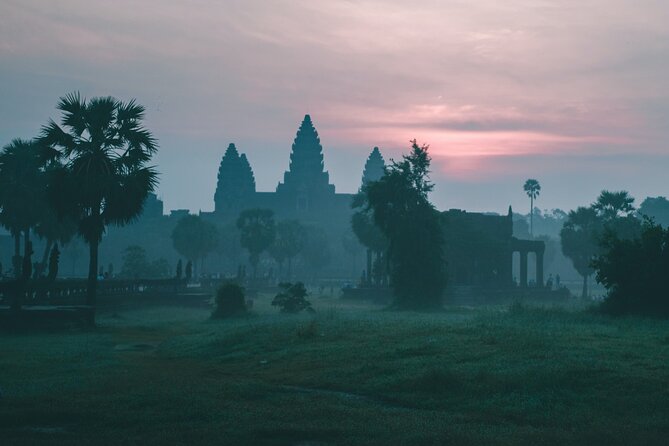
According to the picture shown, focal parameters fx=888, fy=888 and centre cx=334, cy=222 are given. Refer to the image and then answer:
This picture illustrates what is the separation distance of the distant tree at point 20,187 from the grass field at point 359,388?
3013cm

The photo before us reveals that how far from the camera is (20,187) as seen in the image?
5728cm

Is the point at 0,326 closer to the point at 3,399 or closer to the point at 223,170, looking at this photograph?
the point at 3,399

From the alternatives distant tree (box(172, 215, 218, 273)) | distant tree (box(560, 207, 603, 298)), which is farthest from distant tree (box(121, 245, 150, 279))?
distant tree (box(560, 207, 603, 298))

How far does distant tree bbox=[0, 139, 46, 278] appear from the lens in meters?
57.3

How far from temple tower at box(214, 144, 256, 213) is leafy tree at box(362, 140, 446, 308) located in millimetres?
130452

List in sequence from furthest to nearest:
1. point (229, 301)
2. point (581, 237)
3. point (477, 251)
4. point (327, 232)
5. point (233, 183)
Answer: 1. point (233, 183)
2. point (327, 232)
3. point (581, 237)
4. point (477, 251)
5. point (229, 301)

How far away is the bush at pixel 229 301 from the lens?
149 feet

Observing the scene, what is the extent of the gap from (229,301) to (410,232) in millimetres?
13756

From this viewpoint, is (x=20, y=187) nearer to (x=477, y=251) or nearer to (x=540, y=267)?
(x=477, y=251)

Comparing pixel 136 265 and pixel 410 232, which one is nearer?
pixel 410 232

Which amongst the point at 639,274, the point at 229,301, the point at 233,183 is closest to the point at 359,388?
the point at 639,274

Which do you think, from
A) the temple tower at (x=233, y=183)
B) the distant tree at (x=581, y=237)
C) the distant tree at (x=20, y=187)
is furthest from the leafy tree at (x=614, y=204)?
the temple tower at (x=233, y=183)

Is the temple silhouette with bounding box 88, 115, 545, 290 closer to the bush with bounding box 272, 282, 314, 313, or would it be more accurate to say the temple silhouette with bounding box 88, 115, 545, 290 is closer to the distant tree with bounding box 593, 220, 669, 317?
the bush with bounding box 272, 282, 314, 313

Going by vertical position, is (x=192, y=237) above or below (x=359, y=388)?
above
